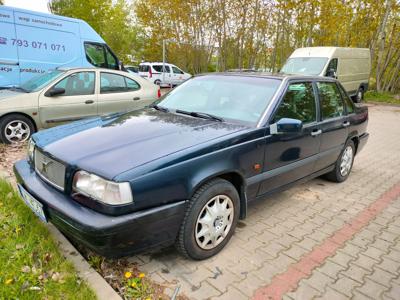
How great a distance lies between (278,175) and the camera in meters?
3.30

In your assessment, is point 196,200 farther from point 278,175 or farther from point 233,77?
point 233,77

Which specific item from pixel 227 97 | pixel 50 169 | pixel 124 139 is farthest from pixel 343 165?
pixel 50 169

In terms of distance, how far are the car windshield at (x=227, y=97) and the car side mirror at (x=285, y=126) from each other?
0.19 m

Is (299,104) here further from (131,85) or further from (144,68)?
(144,68)

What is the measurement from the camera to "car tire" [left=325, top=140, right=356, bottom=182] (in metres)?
4.59

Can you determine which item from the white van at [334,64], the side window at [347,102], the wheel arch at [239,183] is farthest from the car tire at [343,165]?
the white van at [334,64]

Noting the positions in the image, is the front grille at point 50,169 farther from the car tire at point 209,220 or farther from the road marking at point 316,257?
the road marking at point 316,257

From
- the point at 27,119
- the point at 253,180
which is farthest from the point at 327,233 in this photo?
the point at 27,119

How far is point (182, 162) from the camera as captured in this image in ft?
7.73

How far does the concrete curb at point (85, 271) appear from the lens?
7.34ft

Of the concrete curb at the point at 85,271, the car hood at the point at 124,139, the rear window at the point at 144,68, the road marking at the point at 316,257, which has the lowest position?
the road marking at the point at 316,257

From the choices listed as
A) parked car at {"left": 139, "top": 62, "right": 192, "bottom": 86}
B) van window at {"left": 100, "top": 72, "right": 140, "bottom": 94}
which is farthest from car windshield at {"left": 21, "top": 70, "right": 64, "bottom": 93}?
parked car at {"left": 139, "top": 62, "right": 192, "bottom": 86}

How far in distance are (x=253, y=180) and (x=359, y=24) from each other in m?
16.6

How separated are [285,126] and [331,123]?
131cm
